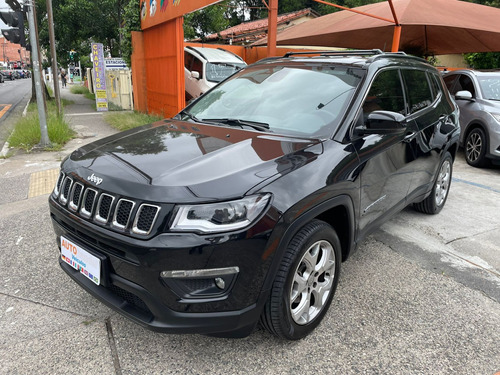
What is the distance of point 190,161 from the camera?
2340mm

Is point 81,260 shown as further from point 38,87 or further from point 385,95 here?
point 38,87

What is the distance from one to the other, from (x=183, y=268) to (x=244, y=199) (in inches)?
17.9

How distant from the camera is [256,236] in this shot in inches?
79.4

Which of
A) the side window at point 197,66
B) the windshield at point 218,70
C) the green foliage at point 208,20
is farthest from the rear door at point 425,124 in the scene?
the green foliage at point 208,20

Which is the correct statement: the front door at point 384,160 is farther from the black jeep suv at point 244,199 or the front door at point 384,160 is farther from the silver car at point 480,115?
the silver car at point 480,115

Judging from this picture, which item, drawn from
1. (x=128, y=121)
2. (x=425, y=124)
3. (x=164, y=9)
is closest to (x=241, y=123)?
(x=425, y=124)

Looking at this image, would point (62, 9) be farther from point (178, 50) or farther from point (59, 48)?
point (178, 50)

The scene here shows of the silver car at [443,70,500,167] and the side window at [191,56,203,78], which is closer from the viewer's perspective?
the silver car at [443,70,500,167]

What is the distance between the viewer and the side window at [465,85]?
7.78 metres

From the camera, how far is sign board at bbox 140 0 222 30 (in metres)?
8.36

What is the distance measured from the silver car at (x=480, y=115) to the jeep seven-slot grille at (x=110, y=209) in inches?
265

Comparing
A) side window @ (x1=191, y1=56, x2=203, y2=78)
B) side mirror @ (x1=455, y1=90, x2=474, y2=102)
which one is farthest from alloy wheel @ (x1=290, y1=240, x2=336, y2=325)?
side window @ (x1=191, y1=56, x2=203, y2=78)

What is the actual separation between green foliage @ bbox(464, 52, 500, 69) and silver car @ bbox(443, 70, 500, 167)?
41.7 ft

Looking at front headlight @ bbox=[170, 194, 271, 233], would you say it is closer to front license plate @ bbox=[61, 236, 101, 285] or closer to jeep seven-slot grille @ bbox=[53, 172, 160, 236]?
jeep seven-slot grille @ bbox=[53, 172, 160, 236]
